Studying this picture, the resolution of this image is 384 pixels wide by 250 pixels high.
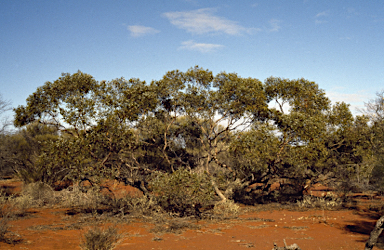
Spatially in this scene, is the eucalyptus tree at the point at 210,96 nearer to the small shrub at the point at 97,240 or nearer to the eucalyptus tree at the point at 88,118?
the eucalyptus tree at the point at 88,118

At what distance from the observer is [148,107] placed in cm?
1297

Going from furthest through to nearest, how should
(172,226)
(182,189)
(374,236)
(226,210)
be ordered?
(226,210)
(182,189)
(172,226)
(374,236)

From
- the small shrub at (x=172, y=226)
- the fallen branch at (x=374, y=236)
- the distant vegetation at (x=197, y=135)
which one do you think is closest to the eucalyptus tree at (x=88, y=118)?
the distant vegetation at (x=197, y=135)

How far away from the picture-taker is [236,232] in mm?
10125

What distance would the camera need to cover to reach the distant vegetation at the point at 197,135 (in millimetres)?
11445

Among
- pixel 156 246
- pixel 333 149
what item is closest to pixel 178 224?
pixel 156 246

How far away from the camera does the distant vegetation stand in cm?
1145

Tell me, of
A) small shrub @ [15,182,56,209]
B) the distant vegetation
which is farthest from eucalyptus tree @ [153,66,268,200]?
small shrub @ [15,182,56,209]

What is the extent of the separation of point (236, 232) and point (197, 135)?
25.0 ft

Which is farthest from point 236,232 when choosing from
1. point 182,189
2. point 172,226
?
point 182,189

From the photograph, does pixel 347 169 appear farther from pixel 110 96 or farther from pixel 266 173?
pixel 110 96

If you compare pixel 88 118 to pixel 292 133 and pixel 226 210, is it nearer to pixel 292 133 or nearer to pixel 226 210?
pixel 226 210

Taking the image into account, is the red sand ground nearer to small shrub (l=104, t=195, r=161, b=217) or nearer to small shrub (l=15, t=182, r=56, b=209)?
small shrub (l=15, t=182, r=56, b=209)

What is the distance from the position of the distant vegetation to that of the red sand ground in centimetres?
153
